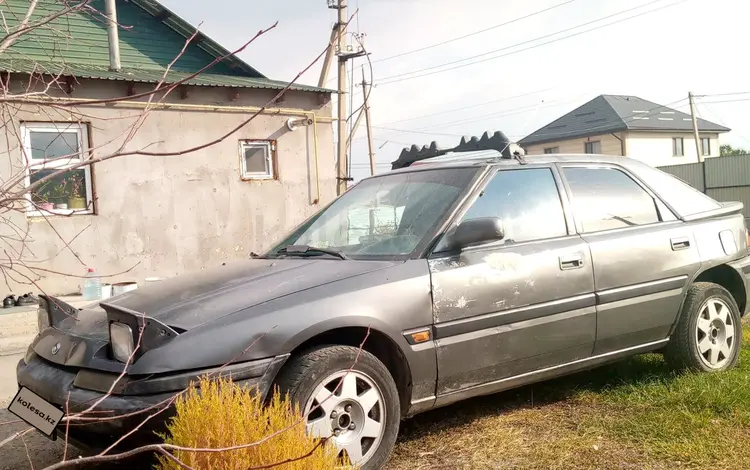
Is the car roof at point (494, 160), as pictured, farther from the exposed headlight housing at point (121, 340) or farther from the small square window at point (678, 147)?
the small square window at point (678, 147)

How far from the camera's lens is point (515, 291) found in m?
3.70

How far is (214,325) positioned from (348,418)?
2.61 feet

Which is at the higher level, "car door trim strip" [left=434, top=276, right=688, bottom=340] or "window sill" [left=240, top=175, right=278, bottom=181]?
"window sill" [left=240, top=175, right=278, bottom=181]

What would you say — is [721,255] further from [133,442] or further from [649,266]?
[133,442]

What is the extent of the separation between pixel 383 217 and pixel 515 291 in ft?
3.18

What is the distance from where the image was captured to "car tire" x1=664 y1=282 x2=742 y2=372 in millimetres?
4500

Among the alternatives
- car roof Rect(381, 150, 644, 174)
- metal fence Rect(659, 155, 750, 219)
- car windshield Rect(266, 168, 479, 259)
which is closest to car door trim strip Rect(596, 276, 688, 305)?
car roof Rect(381, 150, 644, 174)

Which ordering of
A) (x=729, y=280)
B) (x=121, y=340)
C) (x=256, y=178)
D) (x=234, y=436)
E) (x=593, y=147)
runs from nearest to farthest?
1. (x=234, y=436)
2. (x=121, y=340)
3. (x=729, y=280)
4. (x=256, y=178)
5. (x=593, y=147)

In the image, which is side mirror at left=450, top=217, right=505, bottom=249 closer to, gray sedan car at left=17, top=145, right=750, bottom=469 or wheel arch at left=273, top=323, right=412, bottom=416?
gray sedan car at left=17, top=145, right=750, bottom=469

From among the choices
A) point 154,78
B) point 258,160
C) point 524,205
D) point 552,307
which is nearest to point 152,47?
point 154,78

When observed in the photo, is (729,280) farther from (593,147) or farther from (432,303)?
(593,147)

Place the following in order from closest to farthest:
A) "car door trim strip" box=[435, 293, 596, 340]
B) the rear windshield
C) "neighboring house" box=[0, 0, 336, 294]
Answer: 1. "car door trim strip" box=[435, 293, 596, 340]
2. the rear windshield
3. "neighboring house" box=[0, 0, 336, 294]

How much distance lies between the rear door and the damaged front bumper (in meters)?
2.29

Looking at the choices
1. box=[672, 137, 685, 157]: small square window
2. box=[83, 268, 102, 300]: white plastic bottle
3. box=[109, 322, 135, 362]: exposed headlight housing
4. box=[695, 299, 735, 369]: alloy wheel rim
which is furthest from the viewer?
box=[672, 137, 685, 157]: small square window
